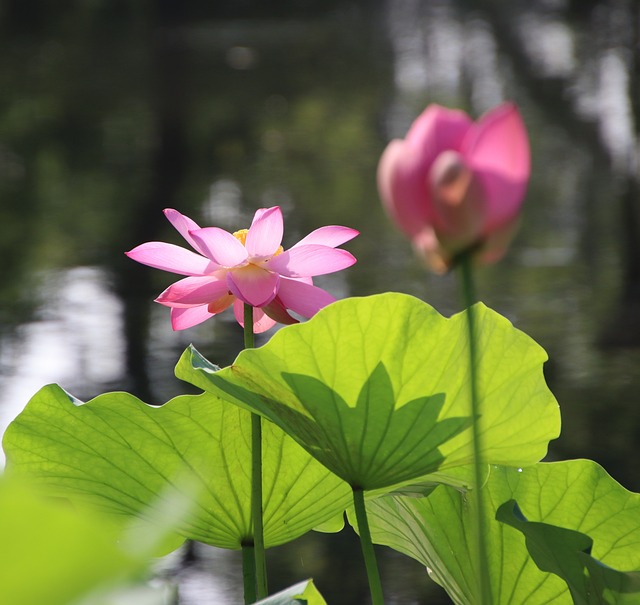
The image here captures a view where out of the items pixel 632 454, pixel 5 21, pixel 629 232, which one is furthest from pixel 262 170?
pixel 5 21

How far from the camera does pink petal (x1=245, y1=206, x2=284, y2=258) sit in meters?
0.34

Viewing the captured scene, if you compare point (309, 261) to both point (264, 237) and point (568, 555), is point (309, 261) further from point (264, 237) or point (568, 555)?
point (568, 555)

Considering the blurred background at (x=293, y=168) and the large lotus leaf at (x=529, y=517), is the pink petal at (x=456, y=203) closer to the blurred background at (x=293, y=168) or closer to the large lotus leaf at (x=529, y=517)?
the large lotus leaf at (x=529, y=517)

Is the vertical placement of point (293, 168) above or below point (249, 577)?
above

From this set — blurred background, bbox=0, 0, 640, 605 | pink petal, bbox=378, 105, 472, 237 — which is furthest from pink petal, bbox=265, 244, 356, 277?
blurred background, bbox=0, 0, 640, 605

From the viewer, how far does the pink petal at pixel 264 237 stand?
1.12 ft

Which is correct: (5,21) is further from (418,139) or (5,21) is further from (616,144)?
(418,139)

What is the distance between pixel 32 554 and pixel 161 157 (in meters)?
3.23

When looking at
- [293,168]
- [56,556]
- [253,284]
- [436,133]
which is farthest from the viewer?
[293,168]

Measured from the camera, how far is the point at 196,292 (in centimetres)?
34

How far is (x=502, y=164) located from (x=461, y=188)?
0.01m

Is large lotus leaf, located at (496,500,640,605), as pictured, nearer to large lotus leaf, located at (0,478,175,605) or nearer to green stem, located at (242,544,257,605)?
green stem, located at (242,544,257,605)

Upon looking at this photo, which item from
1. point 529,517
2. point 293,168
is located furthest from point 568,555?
point 293,168

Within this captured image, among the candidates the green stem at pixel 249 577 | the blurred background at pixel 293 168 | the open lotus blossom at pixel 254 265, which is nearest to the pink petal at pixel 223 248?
the open lotus blossom at pixel 254 265
